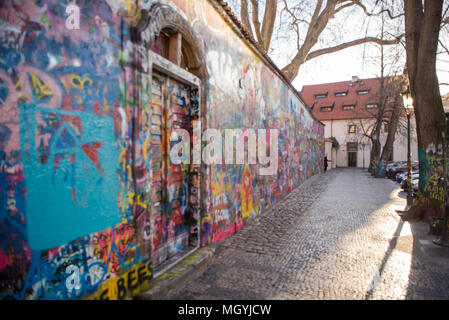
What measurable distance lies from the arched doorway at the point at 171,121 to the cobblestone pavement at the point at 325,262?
24.9 inches

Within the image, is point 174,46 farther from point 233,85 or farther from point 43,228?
point 43,228

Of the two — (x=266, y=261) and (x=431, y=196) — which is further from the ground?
(x=431, y=196)

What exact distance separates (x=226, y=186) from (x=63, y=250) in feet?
12.1

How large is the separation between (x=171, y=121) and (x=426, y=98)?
6108mm

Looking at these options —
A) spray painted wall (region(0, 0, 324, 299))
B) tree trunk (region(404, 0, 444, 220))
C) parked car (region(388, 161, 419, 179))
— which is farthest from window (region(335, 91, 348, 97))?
spray painted wall (region(0, 0, 324, 299))

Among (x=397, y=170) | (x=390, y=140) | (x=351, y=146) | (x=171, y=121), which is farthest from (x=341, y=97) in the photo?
(x=171, y=121)

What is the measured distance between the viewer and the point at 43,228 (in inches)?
87.3

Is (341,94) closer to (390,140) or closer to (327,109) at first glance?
(327,109)

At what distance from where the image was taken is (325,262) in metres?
4.47

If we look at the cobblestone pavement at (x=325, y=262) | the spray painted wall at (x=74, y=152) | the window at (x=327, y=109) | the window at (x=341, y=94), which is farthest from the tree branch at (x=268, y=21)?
the window at (x=341, y=94)

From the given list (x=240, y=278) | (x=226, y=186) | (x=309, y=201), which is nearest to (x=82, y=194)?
(x=240, y=278)

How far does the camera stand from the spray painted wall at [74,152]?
2049 millimetres

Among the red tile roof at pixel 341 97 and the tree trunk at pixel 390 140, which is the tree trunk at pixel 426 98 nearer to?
the tree trunk at pixel 390 140

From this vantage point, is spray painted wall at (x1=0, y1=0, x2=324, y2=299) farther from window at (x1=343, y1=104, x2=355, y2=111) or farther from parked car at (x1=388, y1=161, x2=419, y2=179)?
window at (x1=343, y1=104, x2=355, y2=111)
